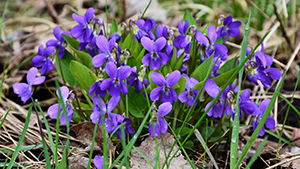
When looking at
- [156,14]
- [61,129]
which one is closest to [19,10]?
[156,14]

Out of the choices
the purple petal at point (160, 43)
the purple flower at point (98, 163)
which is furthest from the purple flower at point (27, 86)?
the purple petal at point (160, 43)

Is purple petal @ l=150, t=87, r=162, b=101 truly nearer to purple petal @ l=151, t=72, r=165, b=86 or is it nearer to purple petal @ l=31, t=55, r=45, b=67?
purple petal @ l=151, t=72, r=165, b=86

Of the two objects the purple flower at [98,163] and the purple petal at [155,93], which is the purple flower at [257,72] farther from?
the purple flower at [98,163]

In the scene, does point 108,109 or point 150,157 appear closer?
point 108,109

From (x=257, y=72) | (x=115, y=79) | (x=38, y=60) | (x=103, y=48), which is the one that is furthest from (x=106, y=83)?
(x=257, y=72)

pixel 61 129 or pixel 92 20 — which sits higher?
pixel 92 20

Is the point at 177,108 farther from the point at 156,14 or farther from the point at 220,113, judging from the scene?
the point at 156,14

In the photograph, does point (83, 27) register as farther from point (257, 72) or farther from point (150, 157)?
point (257, 72)
